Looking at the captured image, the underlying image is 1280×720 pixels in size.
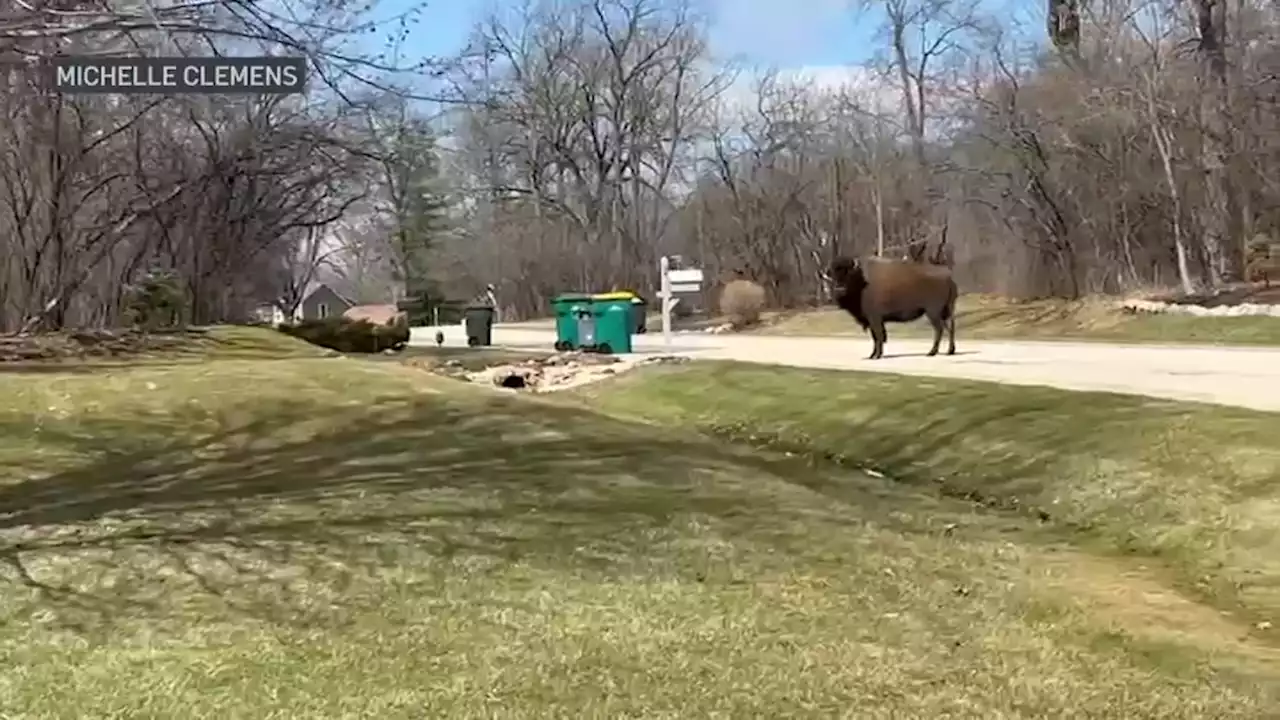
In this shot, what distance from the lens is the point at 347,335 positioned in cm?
2942

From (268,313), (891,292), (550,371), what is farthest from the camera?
(268,313)

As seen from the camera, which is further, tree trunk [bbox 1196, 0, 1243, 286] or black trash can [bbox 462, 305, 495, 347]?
black trash can [bbox 462, 305, 495, 347]

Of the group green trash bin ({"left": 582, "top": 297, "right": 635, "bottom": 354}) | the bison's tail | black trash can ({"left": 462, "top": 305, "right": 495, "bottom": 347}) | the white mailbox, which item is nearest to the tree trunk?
the bison's tail

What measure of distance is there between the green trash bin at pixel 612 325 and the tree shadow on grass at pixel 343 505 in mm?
12510

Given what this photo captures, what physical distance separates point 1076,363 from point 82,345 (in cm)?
1519

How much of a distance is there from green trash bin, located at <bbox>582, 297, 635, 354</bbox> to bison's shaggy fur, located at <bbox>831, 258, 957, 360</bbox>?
6492 millimetres

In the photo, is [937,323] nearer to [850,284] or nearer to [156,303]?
[850,284]

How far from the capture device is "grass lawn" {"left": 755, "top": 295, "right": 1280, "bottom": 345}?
2305cm

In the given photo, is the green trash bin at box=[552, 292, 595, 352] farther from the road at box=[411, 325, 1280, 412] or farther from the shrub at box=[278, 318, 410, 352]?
the shrub at box=[278, 318, 410, 352]

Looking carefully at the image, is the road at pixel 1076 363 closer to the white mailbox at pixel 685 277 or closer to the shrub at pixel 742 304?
the white mailbox at pixel 685 277

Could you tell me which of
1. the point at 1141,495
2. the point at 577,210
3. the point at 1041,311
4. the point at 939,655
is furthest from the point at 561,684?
the point at 577,210

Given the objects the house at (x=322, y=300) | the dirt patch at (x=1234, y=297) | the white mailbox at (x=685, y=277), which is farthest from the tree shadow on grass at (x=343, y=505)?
the house at (x=322, y=300)

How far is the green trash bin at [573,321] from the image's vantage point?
2595 cm

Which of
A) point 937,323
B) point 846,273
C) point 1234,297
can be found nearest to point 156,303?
point 846,273
